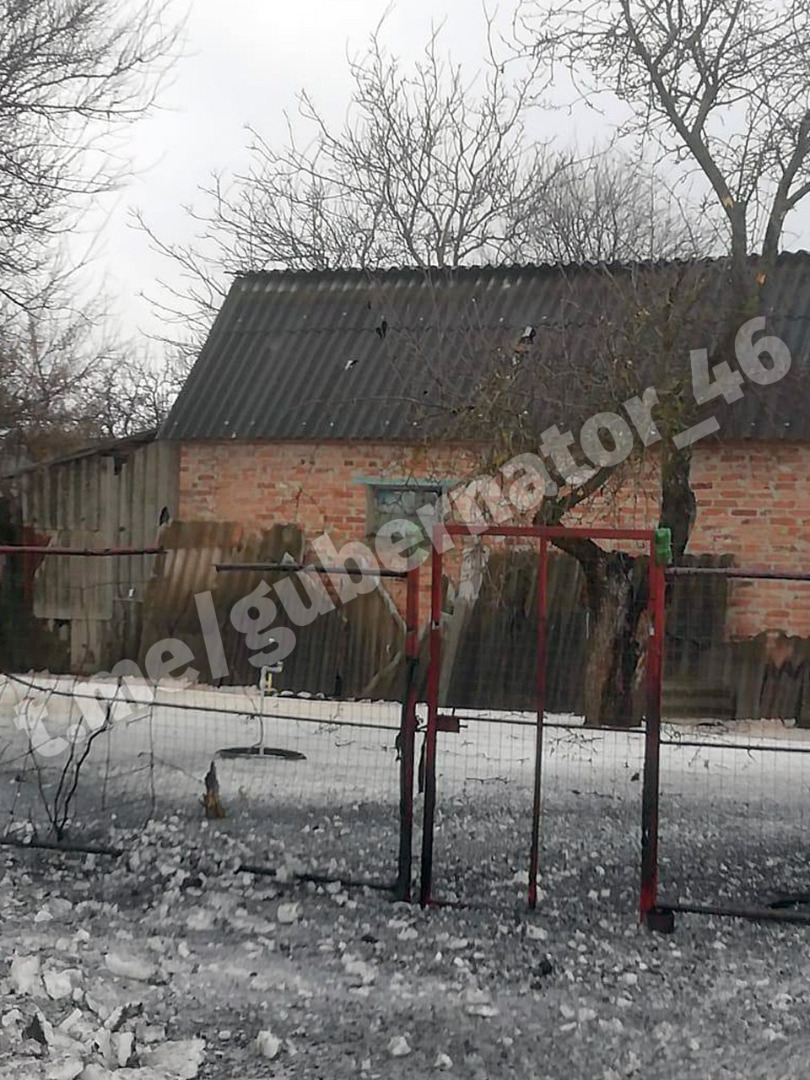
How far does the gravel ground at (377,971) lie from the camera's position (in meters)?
3.65

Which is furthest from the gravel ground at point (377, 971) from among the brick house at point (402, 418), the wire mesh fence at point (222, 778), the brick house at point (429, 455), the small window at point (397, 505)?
the small window at point (397, 505)

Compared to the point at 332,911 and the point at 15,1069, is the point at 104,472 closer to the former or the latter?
the point at 332,911

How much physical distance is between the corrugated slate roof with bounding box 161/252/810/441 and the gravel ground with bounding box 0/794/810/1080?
4497 mm

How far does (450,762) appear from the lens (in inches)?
305

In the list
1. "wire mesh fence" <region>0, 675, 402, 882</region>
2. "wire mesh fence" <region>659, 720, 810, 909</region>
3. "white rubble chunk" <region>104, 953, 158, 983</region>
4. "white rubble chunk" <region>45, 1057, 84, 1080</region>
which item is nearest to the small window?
"wire mesh fence" <region>0, 675, 402, 882</region>

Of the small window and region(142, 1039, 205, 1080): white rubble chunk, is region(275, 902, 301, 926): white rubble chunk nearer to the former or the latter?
region(142, 1039, 205, 1080): white rubble chunk

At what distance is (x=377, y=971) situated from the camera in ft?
14.2

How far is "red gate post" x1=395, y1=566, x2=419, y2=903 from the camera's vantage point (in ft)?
16.7

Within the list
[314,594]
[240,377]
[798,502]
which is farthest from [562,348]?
[240,377]

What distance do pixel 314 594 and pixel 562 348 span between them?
128 inches

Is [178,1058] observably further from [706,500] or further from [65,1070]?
[706,500]

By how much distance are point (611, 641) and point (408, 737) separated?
14.7 ft

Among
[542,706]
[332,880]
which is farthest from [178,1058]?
[542,706]

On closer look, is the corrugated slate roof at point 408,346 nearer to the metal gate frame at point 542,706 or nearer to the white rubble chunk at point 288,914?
the metal gate frame at point 542,706
